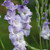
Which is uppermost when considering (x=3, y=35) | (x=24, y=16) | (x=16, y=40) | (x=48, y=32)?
(x=24, y=16)

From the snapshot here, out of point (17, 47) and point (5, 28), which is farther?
point (5, 28)

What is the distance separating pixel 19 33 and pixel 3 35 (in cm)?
127

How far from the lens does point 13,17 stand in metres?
0.74

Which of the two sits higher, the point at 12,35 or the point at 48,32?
the point at 12,35

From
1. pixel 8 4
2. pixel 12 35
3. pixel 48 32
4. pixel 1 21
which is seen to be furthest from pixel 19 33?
pixel 1 21

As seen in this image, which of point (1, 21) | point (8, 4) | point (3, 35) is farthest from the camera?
point (1, 21)

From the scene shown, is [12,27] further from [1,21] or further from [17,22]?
[1,21]

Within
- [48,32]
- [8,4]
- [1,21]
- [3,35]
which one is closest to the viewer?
[8,4]

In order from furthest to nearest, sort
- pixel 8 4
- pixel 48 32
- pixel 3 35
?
pixel 3 35
pixel 48 32
pixel 8 4

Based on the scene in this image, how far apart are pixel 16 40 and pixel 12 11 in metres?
0.16

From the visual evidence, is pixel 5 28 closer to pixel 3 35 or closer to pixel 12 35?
pixel 3 35

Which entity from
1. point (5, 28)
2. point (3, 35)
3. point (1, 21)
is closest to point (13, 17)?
point (3, 35)

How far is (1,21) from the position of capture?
94.7 inches

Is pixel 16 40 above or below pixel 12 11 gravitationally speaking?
below
